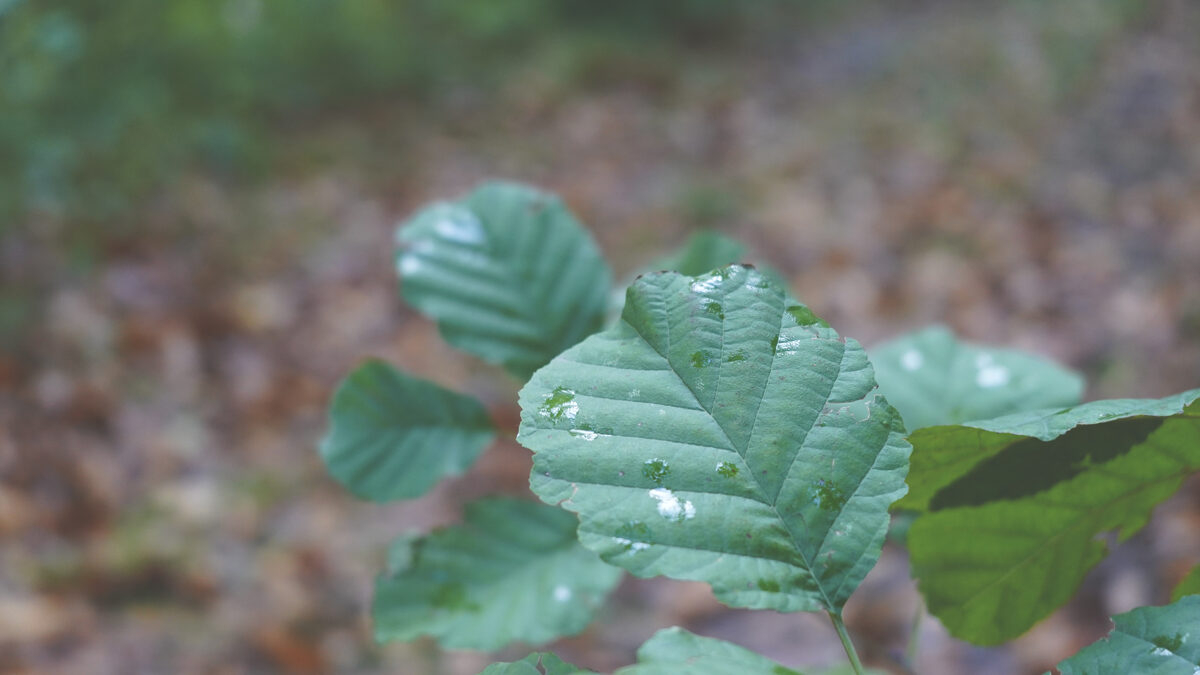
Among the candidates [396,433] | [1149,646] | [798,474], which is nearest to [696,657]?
[798,474]

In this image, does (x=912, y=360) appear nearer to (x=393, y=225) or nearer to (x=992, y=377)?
(x=992, y=377)

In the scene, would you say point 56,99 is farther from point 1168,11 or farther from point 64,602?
point 1168,11

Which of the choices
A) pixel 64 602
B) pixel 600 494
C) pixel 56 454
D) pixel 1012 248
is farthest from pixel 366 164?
pixel 600 494

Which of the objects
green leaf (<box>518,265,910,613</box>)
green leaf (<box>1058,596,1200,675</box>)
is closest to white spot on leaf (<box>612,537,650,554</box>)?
green leaf (<box>518,265,910,613</box>)

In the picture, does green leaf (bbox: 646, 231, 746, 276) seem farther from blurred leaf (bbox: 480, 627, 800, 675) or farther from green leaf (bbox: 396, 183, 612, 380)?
blurred leaf (bbox: 480, 627, 800, 675)

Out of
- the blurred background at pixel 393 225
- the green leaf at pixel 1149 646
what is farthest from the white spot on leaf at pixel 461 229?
the blurred background at pixel 393 225

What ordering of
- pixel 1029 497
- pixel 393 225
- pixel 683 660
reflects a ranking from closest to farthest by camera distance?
1. pixel 683 660
2. pixel 1029 497
3. pixel 393 225

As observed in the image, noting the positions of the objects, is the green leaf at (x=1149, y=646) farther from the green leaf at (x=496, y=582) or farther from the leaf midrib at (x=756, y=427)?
the green leaf at (x=496, y=582)
